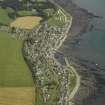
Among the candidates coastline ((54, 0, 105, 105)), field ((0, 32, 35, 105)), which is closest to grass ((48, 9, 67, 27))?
coastline ((54, 0, 105, 105))

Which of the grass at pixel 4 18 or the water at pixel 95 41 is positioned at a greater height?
the grass at pixel 4 18

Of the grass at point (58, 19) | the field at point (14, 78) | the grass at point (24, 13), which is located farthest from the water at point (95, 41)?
the grass at point (24, 13)

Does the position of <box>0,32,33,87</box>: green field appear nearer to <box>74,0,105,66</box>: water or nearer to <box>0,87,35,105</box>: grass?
<box>0,87,35,105</box>: grass

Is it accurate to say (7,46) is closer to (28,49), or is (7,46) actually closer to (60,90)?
(28,49)

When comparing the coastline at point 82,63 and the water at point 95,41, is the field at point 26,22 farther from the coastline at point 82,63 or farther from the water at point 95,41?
the water at point 95,41

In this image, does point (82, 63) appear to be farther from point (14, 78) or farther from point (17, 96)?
point (17, 96)

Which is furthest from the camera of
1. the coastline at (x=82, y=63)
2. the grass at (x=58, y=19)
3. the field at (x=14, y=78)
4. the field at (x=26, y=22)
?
the grass at (x=58, y=19)

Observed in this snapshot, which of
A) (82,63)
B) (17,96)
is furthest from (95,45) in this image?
(17,96)
